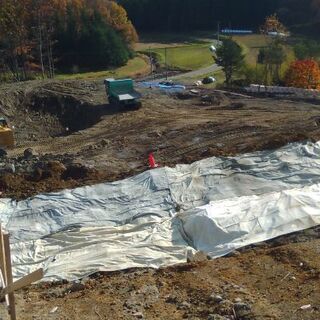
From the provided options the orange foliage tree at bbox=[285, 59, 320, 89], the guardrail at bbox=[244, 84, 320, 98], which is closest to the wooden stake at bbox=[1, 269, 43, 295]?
the guardrail at bbox=[244, 84, 320, 98]

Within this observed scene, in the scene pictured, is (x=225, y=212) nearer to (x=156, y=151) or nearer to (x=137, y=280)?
(x=137, y=280)

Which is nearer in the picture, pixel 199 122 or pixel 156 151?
pixel 156 151

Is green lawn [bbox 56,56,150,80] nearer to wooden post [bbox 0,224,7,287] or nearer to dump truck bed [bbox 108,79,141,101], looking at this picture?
dump truck bed [bbox 108,79,141,101]

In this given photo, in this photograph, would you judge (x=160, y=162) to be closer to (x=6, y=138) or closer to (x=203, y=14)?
(x=6, y=138)

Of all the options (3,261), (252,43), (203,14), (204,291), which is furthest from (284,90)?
(203,14)

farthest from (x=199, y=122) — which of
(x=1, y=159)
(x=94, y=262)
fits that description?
(x=94, y=262)
